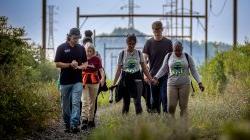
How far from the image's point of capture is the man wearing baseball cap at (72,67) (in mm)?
14023

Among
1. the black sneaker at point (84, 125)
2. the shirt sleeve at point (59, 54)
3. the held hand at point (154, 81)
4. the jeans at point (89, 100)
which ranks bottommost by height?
the black sneaker at point (84, 125)

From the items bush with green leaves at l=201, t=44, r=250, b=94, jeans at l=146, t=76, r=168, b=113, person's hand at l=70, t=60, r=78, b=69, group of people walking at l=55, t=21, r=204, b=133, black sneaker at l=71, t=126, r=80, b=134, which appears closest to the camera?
group of people walking at l=55, t=21, r=204, b=133

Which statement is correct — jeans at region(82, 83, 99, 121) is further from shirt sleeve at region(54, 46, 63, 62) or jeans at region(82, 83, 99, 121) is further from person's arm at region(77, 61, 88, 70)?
shirt sleeve at region(54, 46, 63, 62)

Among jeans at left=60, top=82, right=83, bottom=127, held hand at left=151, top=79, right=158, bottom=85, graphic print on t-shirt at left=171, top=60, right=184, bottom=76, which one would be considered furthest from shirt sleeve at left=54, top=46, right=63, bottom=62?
graphic print on t-shirt at left=171, top=60, right=184, bottom=76

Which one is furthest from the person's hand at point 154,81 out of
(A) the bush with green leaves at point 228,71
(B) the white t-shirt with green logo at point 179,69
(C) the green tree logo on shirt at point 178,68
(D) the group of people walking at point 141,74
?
(A) the bush with green leaves at point 228,71

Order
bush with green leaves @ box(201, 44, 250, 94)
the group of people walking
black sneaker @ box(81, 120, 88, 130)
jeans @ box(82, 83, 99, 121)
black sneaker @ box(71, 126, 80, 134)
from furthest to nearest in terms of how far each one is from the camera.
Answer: bush with green leaves @ box(201, 44, 250, 94) → jeans @ box(82, 83, 99, 121) → black sneaker @ box(81, 120, 88, 130) → black sneaker @ box(71, 126, 80, 134) → the group of people walking

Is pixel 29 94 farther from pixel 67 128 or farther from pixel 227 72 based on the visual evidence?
pixel 227 72

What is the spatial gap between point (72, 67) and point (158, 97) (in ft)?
6.76

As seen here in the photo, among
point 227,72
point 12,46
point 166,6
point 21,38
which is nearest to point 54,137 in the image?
point 12,46

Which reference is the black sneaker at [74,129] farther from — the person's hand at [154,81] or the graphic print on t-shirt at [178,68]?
the graphic print on t-shirt at [178,68]

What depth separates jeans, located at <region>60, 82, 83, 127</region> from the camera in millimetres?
14094

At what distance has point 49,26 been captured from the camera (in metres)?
92.0

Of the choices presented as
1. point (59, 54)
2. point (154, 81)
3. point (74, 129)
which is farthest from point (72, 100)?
point (154, 81)

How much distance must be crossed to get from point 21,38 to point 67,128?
487 cm
